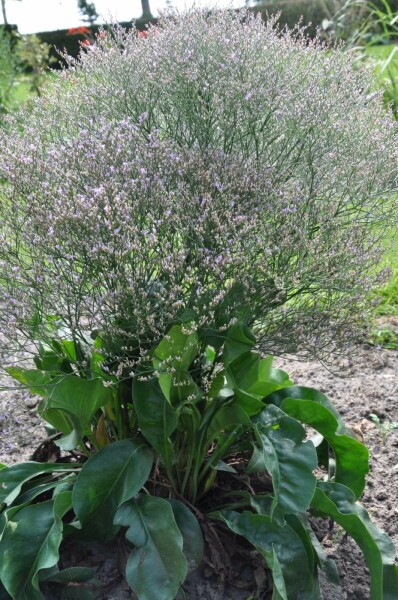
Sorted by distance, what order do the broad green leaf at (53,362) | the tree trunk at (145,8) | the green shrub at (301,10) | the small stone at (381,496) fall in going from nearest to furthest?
the broad green leaf at (53,362) → the small stone at (381,496) → the green shrub at (301,10) → the tree trunk at (145,8)

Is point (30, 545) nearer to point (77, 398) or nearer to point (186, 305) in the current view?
point (77, 398)

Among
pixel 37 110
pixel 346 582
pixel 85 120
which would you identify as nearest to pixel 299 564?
pixel 346 582

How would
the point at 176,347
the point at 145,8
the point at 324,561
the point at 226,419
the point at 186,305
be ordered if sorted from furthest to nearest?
the point at 145,8 → the point at 324,561 → the point at 226,419 → the point at 186,305 → the point at 176,347

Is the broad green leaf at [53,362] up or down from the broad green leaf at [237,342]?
down

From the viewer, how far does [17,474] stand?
2738 mm

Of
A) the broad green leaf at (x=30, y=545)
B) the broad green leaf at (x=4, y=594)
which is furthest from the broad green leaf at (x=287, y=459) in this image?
the broad green leaf at (x=4, y=594)

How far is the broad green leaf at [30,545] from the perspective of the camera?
94.7 inches

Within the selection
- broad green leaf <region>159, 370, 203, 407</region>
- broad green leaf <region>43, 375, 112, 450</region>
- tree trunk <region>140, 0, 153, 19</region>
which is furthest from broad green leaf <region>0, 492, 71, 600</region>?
tree trunk <region>140, 0, 153, 19</region>

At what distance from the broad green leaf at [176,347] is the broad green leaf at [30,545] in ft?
1.98

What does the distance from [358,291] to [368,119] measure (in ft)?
3.19

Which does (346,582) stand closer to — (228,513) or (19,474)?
(228,513)

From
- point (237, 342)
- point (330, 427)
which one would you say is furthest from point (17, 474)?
point (330, 427)

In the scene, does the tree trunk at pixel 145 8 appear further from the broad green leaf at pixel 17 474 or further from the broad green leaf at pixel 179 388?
the broad green leaf at pixel 179 388

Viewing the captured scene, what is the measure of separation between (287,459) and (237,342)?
0.42 metres
